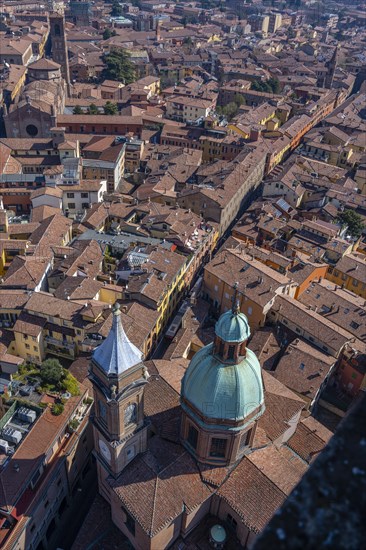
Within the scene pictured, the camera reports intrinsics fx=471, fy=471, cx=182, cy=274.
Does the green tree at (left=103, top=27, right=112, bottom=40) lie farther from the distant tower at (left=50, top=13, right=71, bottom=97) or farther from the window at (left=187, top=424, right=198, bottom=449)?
the window at (left=187, top=424, right=198, bottom=449)

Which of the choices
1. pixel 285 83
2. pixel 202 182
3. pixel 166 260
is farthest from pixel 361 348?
pixel 285 83

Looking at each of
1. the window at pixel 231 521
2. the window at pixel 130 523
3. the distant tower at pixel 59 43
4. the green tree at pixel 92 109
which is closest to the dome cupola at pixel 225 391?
the window at pixel 231 521

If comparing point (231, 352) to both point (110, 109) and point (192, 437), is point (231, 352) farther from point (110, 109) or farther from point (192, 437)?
point (110, 109)

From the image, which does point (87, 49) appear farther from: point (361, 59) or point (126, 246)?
point (126, 246)

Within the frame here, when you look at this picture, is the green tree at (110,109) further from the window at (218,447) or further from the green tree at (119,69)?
the window at (218,447)

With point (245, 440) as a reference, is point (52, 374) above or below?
below

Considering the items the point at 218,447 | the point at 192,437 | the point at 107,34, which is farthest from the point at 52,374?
the point at 107,34

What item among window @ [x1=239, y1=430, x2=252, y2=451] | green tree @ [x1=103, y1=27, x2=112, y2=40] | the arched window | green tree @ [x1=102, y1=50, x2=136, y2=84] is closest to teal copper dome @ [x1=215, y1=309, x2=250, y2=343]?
the arched window
